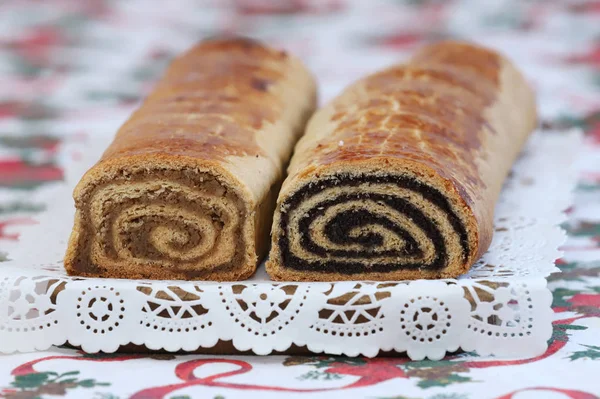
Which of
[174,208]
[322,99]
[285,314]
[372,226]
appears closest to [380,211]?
[372,226]

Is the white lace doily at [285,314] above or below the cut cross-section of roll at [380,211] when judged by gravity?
below

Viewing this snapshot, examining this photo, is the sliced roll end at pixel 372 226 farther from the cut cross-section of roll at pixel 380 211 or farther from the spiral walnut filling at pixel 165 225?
the spiral walnut filling at pixel 165 225

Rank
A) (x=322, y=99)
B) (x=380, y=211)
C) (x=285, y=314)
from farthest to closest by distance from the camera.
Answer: (x=322, y=99) → (x=380, y=211) → (x=285, y=314)

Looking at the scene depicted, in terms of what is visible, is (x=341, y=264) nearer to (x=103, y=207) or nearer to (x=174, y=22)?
(x=103, y=207)

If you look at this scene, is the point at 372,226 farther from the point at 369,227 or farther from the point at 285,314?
the point at 285,314

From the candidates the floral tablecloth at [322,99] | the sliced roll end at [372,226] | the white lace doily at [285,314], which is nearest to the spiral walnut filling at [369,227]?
the sliced roll end at [372,226]

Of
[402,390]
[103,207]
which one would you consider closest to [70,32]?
[103,207]

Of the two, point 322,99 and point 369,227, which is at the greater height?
point 322,99

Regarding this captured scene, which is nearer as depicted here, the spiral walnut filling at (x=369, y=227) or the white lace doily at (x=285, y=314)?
the white lace doily at (x=285, y=314)
